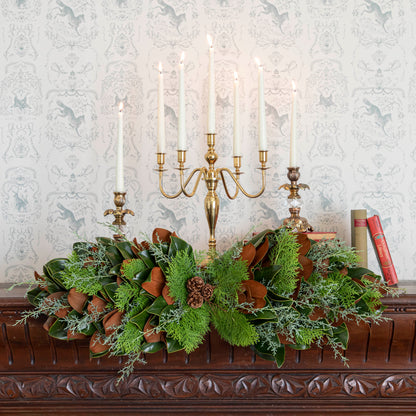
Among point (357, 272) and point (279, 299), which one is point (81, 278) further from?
point (357, 272)

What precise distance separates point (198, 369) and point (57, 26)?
100 centimetres

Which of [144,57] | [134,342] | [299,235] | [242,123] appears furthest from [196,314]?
[144,57]

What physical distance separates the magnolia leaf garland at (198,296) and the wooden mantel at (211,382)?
11 centimetres

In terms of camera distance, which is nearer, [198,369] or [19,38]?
[198,369]

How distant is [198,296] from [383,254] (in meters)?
0.50

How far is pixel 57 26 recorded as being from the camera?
1288 mm

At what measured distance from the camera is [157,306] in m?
0.83

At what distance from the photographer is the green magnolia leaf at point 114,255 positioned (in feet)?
2.90

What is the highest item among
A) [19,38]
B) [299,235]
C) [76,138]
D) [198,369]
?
[19,38]

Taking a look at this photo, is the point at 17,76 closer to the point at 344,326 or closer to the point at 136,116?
the point at 136,116

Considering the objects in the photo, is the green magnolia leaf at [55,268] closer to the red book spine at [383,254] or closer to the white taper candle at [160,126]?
the white taper candle at [160,126]

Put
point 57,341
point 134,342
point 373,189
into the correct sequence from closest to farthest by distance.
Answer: point 134,342, point 57,341, point 373,189

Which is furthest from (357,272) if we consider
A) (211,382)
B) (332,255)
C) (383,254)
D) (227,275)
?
(211,382)

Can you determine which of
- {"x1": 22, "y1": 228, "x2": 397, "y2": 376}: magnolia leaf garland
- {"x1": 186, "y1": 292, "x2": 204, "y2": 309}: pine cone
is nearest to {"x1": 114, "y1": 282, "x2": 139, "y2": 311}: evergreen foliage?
{"x1": 22, "y1": 228, "x2": 397, "y2": 376}: magnolia leaf garland
